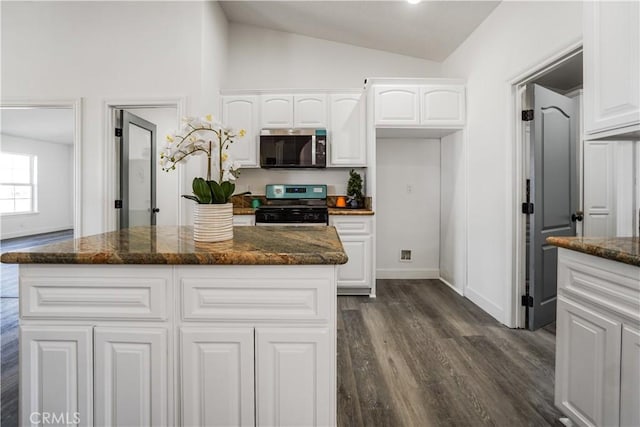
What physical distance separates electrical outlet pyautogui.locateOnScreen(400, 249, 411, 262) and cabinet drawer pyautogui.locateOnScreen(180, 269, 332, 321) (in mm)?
3194

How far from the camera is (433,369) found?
6.79ft

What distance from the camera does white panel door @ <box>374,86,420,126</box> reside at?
11.5 ft

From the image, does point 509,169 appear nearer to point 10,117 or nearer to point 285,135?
point 285,135

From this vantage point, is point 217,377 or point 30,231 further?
point 30,231

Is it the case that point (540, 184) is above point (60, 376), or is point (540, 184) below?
above

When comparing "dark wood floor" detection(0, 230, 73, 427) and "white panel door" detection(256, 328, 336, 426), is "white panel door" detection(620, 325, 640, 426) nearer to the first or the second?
"white panel door" detection(256, 328, 336, 426)

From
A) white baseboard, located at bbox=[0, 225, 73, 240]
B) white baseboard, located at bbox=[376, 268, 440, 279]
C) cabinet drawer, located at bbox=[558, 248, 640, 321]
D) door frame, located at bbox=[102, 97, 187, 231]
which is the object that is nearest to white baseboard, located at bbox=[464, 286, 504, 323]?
white baseboard, located at bbox=[376, 268, 440, 279]

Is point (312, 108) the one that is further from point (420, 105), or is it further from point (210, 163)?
point (210, 163)

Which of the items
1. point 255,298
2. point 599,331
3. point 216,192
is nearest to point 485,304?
point 599,331

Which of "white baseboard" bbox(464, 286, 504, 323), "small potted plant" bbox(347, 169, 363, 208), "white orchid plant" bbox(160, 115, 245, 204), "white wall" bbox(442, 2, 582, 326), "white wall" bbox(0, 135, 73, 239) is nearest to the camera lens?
"white orchid plant" bbox(160, 115, 245, 204)

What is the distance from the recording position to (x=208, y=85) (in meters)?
3.44

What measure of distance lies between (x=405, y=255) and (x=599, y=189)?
6.70 feet

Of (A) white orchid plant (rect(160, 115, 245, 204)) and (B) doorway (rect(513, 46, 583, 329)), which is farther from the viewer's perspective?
(B) doorway (rect(513, 46, 583, 329))

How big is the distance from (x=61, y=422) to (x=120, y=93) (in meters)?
2.96
